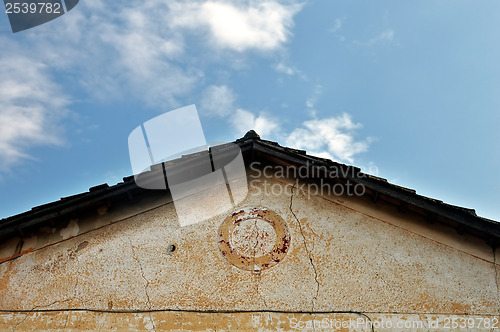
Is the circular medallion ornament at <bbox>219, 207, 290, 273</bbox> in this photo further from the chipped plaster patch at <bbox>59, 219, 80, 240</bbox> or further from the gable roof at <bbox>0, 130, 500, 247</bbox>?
the chipped plaster patch at <bbox>59, 219, 80, 240</bbox>

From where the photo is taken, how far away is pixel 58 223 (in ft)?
17.0

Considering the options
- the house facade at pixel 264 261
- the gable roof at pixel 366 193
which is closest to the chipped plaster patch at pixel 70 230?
the house facade at pixel 264 261

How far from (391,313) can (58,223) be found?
4.88 meters

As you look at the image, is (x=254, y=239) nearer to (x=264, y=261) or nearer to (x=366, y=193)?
(x=264, y=261)

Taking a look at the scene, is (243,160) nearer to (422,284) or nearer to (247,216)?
(247,216)

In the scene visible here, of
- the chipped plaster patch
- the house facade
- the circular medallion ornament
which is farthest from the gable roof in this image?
the circular medallion ornament

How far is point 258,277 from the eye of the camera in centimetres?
462

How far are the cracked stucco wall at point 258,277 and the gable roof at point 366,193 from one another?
0.19 m

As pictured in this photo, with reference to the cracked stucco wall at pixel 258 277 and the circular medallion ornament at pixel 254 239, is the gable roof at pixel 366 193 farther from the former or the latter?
the circular medallion ornament at pixel 254 239

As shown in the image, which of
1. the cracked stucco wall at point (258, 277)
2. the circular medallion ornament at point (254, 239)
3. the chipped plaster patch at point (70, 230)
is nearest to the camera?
the cracked stucco wall at point (258, 277)

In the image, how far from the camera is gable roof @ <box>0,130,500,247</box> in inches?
188

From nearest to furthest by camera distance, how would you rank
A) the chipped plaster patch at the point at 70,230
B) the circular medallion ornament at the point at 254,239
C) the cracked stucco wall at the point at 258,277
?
the cracked stucco wall at the point at 258,277 < the circular medallion ornament at the point at 254,239 < the chipped plaster patch at the point at 70,230

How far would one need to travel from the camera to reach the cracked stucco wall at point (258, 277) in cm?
432

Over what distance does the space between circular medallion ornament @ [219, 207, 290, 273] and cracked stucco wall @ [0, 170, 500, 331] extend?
0.32 ft
